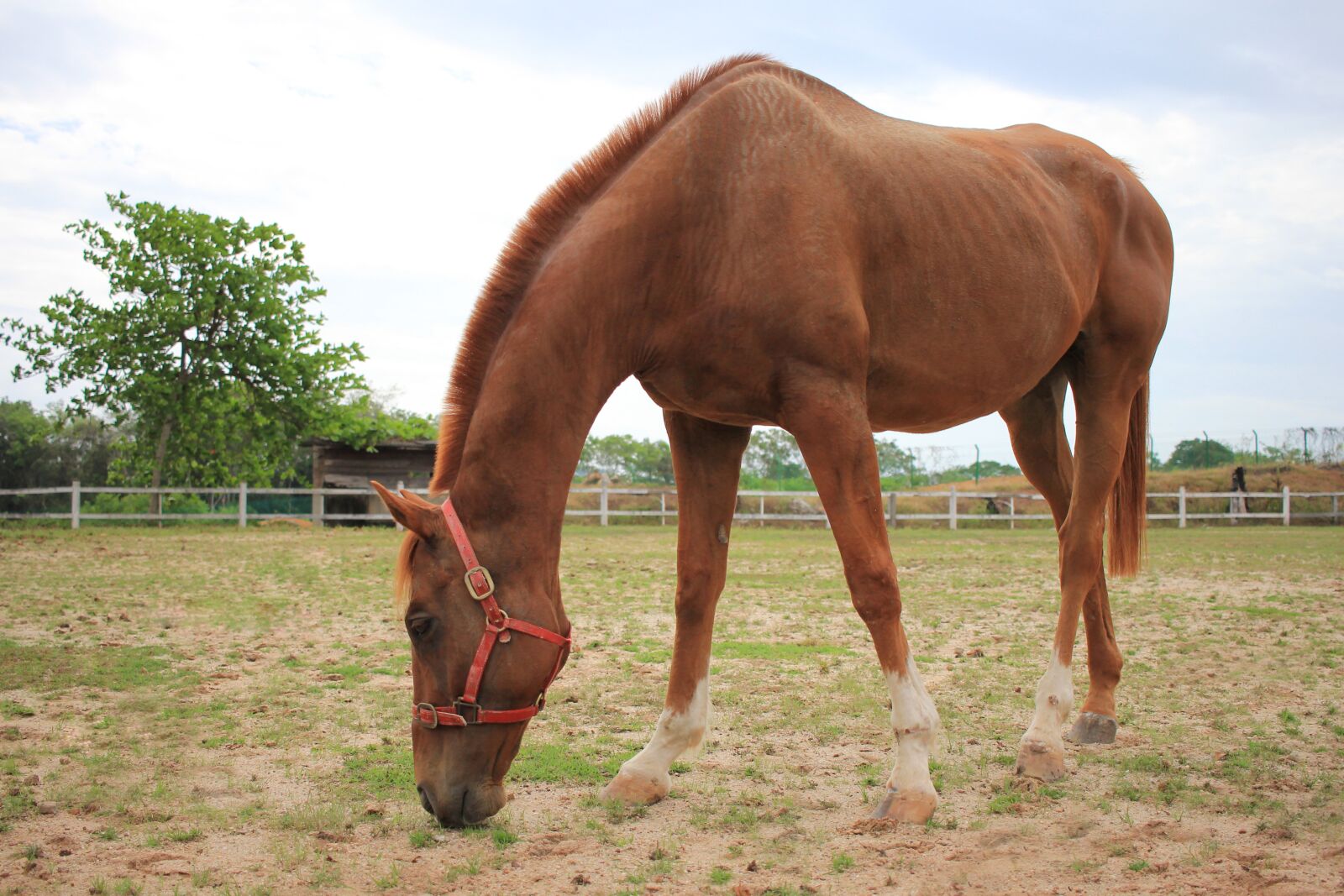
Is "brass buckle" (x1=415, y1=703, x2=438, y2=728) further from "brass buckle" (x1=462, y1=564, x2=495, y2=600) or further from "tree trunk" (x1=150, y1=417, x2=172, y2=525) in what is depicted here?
"tree trunk" (x1=150, y1=417, x2=172, y2=525)

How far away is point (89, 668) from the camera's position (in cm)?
569

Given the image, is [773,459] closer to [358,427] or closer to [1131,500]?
[358,427]

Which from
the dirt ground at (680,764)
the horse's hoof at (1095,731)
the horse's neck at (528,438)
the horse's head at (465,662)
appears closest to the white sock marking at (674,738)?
the dirt ground at (680,764)

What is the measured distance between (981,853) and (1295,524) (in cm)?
3024

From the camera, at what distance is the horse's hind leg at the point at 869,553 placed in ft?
10.4

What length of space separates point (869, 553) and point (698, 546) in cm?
83

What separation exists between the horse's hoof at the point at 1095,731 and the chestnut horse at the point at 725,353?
0.04 feet

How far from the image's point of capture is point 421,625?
2928mm

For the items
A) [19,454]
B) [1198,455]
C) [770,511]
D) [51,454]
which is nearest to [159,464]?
[19,454]

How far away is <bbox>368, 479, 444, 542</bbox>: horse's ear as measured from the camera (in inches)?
113

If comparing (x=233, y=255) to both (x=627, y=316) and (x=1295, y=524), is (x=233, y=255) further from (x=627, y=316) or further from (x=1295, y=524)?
(x=1295, y=524)

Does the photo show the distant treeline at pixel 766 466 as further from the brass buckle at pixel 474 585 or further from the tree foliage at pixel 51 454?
the brass buckle at pixel 474 585

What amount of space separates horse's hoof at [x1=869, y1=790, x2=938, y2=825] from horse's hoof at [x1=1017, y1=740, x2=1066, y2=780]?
697 mm

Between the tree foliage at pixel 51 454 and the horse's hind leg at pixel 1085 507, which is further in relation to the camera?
the tree foliage at pixel 51 454
